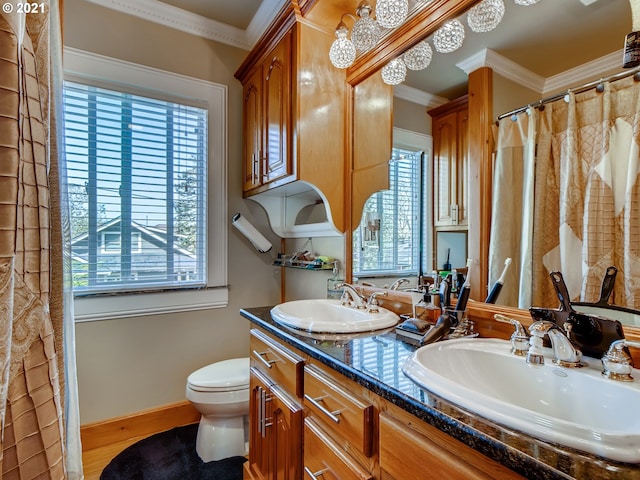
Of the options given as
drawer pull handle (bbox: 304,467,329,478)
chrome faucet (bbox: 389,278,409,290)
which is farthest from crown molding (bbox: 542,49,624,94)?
drawer pull handle (bbox: 304,467,329,478)

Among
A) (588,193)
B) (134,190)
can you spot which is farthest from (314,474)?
(134,190)

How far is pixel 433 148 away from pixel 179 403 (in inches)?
85.2

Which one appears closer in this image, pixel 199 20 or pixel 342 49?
pixel 342 49

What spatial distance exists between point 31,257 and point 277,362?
0.90 metres

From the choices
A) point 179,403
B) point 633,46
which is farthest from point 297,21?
point 179,403

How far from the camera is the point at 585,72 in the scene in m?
0.96

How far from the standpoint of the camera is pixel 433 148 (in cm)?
141

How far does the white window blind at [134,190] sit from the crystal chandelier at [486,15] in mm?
1731

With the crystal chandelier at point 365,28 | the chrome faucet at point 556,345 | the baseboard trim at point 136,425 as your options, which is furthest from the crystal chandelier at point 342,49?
the baseboard trim at point 136,425

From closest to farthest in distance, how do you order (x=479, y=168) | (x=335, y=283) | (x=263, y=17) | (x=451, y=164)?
(x=479, y=168)
(x=451, y=164)
(x=335, y=283)
(x=263, y=17)

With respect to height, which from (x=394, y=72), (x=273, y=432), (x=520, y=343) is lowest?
(x=273, y=432)

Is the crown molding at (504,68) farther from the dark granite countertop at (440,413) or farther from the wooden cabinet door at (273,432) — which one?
the wooden cabinet door at (273,432)

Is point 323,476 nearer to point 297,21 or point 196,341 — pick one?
point 196,341

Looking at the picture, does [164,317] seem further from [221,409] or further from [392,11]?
[392,11]
